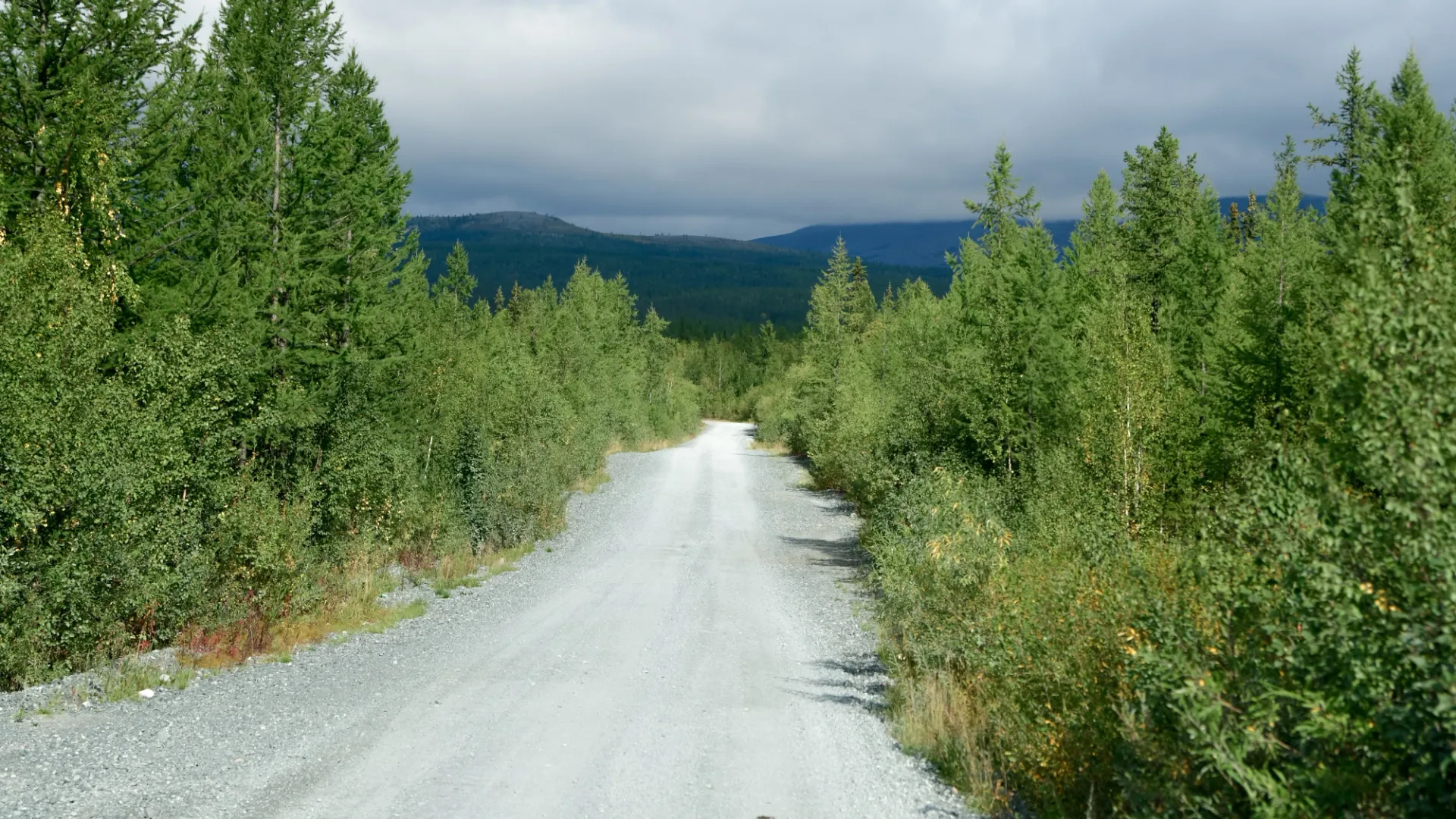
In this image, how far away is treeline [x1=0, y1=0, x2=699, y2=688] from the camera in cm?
1070

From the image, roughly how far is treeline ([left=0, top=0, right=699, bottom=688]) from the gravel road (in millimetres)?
2069

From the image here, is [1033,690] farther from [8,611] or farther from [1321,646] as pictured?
[8,611]

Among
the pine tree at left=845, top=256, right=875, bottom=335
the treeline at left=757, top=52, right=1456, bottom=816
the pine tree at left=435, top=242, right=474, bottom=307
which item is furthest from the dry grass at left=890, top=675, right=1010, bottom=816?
the pine tree at left=435, top=242, right=474, bottom=307

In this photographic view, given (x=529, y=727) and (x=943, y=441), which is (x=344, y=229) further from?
(x=529, y=727)

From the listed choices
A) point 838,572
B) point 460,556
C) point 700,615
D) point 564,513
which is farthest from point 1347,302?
point 564,513

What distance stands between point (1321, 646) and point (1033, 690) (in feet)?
9.92

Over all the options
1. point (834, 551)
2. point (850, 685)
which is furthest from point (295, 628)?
point (834, 551)

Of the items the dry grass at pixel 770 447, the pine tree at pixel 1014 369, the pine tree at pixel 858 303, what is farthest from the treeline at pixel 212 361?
the dry grass at pixel 770 447

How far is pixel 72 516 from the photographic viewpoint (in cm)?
1062

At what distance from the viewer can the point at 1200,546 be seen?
6277 mm

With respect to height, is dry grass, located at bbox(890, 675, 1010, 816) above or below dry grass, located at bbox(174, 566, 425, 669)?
above

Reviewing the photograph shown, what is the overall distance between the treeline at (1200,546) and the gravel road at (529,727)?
42.2 inches

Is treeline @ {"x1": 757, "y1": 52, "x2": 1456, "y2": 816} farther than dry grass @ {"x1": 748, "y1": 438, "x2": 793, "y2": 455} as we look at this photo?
No

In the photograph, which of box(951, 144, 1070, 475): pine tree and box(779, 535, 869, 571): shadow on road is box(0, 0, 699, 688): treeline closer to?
box(779, 535, 869, 571): shadow on road
